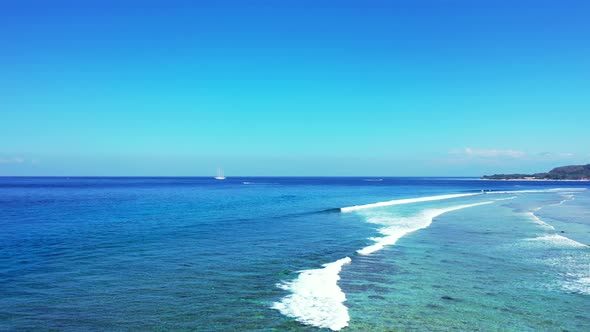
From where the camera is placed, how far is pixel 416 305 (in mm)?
12156

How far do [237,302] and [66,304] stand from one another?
4.66m

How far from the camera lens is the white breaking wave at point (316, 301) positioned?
11.1 m

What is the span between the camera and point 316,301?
12.7m

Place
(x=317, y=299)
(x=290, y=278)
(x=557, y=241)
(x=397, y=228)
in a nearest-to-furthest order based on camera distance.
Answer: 1. (x=317, y=299)
2. (x=290, y=278)
3. (x=557, y=241)
4. (x=397, y=228)

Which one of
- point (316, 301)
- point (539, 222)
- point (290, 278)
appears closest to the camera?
point (316, 301)

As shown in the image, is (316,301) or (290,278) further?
(290,278)

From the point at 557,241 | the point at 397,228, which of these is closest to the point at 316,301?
the point at 557,241

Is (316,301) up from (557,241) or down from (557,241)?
down

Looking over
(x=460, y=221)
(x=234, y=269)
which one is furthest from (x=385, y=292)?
(x=460, y=221)

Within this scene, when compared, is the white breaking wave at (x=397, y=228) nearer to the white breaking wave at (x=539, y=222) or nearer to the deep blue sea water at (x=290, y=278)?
the deep blue sea water at (x=290, y=278)

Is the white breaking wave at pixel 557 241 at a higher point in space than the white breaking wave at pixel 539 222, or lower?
lower

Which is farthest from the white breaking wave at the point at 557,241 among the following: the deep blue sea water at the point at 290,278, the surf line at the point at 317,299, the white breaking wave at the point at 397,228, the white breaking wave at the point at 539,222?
the surf line at the point at 317,299

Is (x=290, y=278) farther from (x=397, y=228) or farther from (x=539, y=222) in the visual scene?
(x=539, y=222)

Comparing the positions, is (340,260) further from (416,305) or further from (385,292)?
(416,305)
